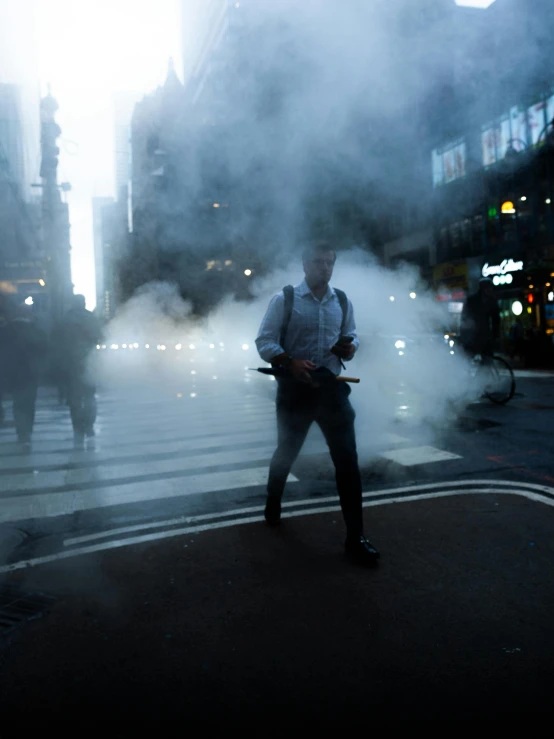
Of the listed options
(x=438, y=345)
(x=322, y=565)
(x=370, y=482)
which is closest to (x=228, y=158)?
(x=438, y=345)

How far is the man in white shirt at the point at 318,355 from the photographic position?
10.7ft

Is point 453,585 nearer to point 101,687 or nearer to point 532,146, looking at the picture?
point 101,687

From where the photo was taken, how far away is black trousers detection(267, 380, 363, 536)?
3223 mm

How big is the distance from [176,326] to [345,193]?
29.4 feet

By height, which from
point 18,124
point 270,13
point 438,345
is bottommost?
point 438,345

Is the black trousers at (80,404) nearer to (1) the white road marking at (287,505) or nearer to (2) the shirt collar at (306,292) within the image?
(1) the white road marking at (287,505)

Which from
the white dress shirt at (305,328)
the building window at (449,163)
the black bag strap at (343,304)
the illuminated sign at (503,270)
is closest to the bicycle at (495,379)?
the building window at (449,163)

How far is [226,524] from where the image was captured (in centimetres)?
375

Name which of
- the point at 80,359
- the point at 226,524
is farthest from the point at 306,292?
the point at 80,359

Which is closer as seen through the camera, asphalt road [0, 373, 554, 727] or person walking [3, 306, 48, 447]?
asphalt road [0, 373, 554, 727]

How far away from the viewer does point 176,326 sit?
16.5 m

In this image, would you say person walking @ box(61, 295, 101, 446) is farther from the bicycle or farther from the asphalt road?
the bicycle

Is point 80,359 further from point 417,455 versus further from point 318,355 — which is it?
point 318,355

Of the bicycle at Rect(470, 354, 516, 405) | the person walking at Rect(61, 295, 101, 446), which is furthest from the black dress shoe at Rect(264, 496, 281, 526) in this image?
the bicycle at Rect(470, 354, 516, 405)
